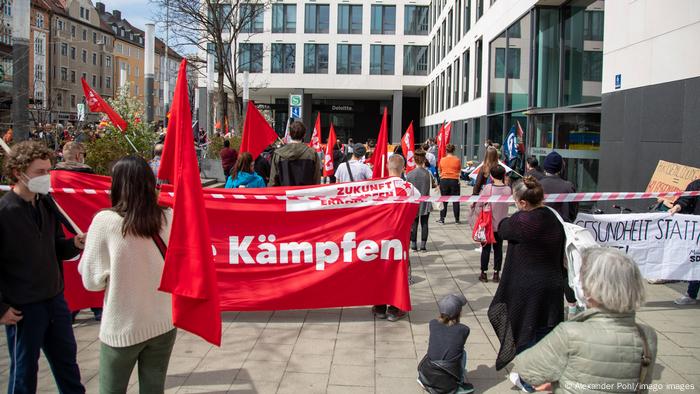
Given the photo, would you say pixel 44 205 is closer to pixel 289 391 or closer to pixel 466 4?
Result: pixel 289 391

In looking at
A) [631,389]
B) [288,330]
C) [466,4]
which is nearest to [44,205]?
[288,330]

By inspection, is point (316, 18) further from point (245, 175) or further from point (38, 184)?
point (38, 184)

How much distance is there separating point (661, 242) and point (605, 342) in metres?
4.88

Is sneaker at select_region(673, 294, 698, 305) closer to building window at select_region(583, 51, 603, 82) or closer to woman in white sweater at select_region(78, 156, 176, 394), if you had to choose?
woman in white sweater at select_region(78, 156, 176, 394)

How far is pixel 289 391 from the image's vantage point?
474 centimetres

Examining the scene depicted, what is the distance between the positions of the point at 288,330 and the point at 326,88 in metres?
45.1

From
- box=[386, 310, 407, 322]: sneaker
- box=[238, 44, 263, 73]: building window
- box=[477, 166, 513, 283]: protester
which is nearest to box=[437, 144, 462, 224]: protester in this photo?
box=[477, 166, 513, 283]: protester

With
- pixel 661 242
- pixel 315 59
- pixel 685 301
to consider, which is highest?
pixel 315 59

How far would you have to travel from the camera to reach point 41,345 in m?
3.74

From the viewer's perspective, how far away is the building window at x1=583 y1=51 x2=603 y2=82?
48.2 ft

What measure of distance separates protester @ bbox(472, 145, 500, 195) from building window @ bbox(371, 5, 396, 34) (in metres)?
42.1

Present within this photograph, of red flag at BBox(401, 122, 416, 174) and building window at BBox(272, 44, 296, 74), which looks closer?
red flag at BBox(401, 122, 416, 174)

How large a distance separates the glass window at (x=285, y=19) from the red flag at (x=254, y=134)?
141 feet

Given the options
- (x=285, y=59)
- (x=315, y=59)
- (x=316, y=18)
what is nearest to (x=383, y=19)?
(x=316, y=18)
